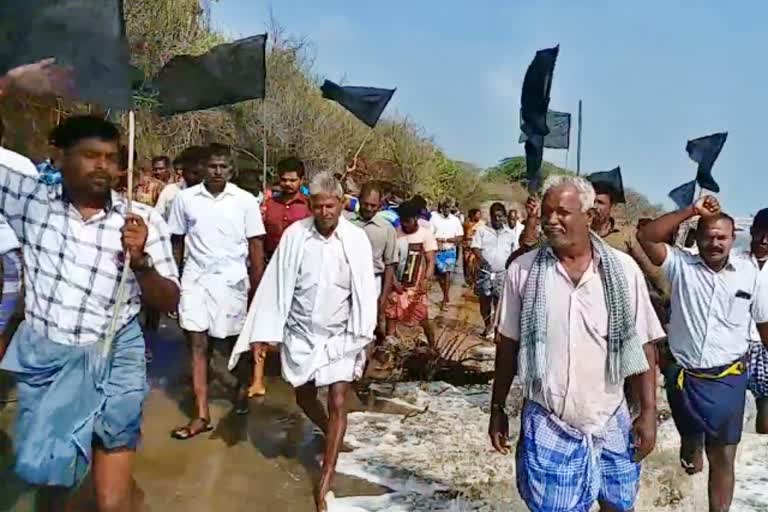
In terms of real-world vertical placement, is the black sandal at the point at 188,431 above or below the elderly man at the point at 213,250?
below

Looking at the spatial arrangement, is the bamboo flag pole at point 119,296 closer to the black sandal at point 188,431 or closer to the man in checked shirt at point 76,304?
the man in checked shirt at point 76,304

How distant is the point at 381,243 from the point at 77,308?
4.16 m

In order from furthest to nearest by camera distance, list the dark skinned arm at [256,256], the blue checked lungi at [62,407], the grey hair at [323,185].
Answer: the dark skinned arm at [256,256], the grey hair at [323,185], the blue checked lungi at [62,407]

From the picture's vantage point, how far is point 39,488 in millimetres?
3598

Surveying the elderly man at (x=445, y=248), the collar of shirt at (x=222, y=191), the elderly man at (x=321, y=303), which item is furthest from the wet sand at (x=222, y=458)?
the elderly man at (x=445, y=248)

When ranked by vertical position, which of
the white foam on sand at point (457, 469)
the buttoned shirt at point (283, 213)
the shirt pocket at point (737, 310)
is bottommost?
the white foam on sand at point (457, 469)

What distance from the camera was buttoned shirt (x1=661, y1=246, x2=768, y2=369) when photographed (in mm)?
4430

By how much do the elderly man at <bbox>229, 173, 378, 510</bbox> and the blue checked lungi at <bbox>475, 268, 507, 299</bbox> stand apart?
590 cm

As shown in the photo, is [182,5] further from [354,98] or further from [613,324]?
[613,324]

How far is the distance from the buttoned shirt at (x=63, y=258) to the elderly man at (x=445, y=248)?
9935 mm

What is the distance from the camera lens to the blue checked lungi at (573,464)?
3453mm

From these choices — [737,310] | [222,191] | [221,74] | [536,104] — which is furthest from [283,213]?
[737,310]

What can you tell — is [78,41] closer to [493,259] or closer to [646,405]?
[646,405]

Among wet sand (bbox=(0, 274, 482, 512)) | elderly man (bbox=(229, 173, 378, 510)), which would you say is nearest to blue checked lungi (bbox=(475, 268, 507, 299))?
wet sand (bbox=(0, 274, 482, 512))
